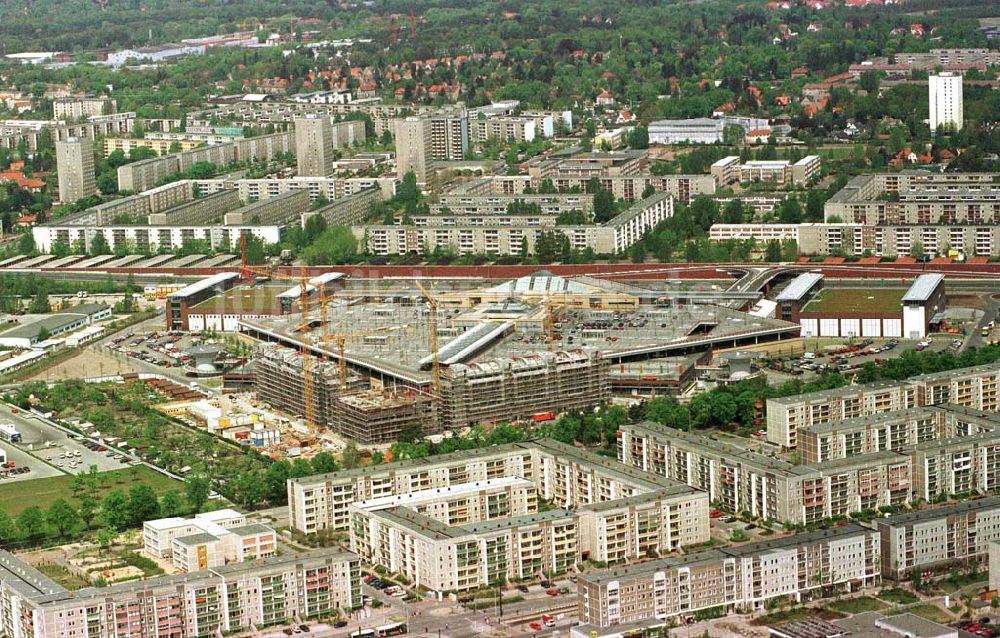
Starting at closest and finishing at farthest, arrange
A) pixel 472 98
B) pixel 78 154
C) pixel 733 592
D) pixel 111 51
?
1. pixel 733 592
2. pixel 78 154
3. pixel 472 98
4. pixel 111 51

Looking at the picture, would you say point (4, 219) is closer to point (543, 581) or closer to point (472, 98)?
point (472, 98)

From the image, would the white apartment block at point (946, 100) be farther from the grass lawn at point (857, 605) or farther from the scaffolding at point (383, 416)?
the grass lawn at point (857, 605)

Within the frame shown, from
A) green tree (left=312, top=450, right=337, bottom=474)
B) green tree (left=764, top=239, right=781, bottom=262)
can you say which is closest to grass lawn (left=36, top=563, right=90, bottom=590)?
green tree (left=312, top=450, right=337, bottom=474)

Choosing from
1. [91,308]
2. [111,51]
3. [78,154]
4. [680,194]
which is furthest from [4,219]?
[111,51]

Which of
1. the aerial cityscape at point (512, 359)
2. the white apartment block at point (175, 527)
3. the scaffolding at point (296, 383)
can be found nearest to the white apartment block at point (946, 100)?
the aerial cityscape at point (512, 359)

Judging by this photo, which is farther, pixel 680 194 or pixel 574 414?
pixel 680 194

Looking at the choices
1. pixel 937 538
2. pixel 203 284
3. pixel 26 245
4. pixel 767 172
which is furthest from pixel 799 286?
pixel 26 245
